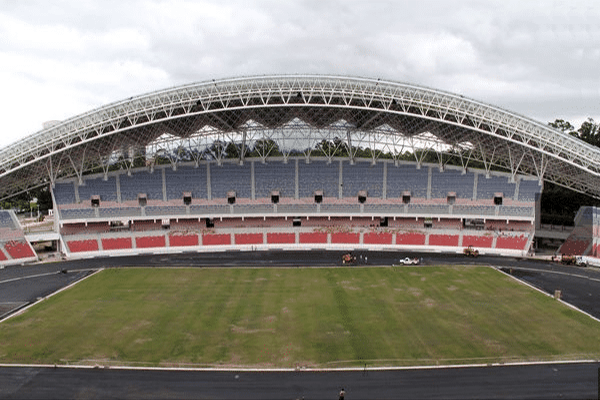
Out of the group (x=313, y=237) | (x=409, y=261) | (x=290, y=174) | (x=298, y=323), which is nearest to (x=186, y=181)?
(x=290, y=174)

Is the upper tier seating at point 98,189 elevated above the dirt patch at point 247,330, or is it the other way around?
the upper tier seating at point 98,189

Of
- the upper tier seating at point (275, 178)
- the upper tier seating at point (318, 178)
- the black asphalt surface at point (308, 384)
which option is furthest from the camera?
the upper tier seating at point (318, 178)

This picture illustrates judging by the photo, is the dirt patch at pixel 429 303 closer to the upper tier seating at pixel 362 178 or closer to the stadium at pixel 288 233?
the stadium at pixel 288 233

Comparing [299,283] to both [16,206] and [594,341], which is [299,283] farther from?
[16,206]

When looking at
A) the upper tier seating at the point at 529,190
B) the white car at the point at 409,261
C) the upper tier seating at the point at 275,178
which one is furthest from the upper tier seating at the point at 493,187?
the upper tier seating at the point at 275,178

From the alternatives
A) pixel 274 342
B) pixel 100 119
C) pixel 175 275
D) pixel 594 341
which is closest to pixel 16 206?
pixel 100 119

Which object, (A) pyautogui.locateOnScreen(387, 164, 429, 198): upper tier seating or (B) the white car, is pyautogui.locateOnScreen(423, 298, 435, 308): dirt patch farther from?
(A) pyautogui.locateOnScreen(387, 164, 429, 198): upper tier seating

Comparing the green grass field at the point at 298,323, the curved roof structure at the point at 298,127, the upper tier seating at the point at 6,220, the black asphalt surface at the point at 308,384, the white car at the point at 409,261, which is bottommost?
the black asphalt surface at the point at 308,384
